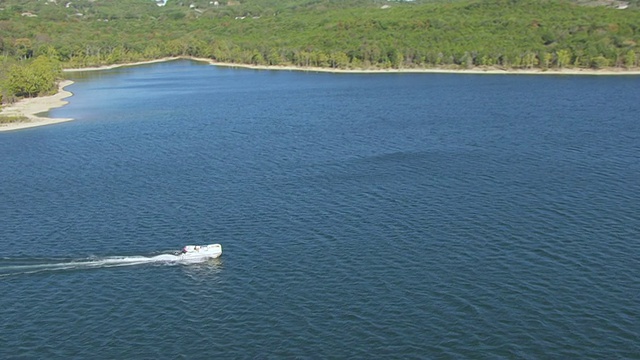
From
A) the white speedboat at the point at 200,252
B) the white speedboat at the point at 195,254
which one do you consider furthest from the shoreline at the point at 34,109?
the white speedboat at the point at 200,252

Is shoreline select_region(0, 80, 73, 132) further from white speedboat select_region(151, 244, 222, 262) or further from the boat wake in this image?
white speedboat select_region(151, 244, 222, 262)

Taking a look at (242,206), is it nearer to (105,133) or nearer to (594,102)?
(105,133)

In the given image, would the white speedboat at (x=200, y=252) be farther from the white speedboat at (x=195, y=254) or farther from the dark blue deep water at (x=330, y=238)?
the dark blue deep water at (x=330, y=238)

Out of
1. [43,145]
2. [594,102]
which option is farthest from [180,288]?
[594,102]

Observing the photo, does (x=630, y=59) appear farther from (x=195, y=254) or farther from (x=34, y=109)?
(x=195, y=254)

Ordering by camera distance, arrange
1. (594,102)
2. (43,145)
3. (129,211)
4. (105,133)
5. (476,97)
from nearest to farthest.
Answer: (129,211)
(43,145)
(105,133)
(594,102)
(476,97)

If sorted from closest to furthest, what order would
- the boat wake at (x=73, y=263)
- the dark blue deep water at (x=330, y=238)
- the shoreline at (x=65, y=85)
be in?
1. the dark blue deep water at (x=330, y=238)
2. the boat wake at (x=73, y=263)
3. the shoreline at (x=65, y=85)

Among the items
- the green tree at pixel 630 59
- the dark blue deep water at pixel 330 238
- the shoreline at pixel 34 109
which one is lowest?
the dark blue deep water at pixel 330 238
